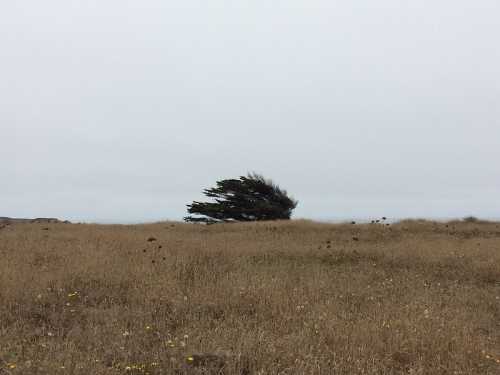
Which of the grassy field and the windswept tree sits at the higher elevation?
the windswept tree

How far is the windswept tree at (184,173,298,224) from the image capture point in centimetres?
2581

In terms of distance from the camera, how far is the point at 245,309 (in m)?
5.89

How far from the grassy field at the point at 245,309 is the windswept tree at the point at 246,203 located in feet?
49.2

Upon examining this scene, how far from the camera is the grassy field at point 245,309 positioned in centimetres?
418

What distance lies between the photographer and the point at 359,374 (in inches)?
157

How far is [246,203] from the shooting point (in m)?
26.2

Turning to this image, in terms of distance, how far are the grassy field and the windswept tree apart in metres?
15.0

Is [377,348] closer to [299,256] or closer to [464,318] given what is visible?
[464,318]

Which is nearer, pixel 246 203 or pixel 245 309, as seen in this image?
pixel 245 309

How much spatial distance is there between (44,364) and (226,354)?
1.71 metres

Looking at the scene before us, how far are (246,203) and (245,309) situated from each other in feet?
66.8

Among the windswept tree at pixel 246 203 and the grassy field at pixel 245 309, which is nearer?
the grassy field at pixel 245 309

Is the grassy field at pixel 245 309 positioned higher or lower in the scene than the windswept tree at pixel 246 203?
lower

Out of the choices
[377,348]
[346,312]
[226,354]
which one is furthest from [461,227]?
[226,354]
